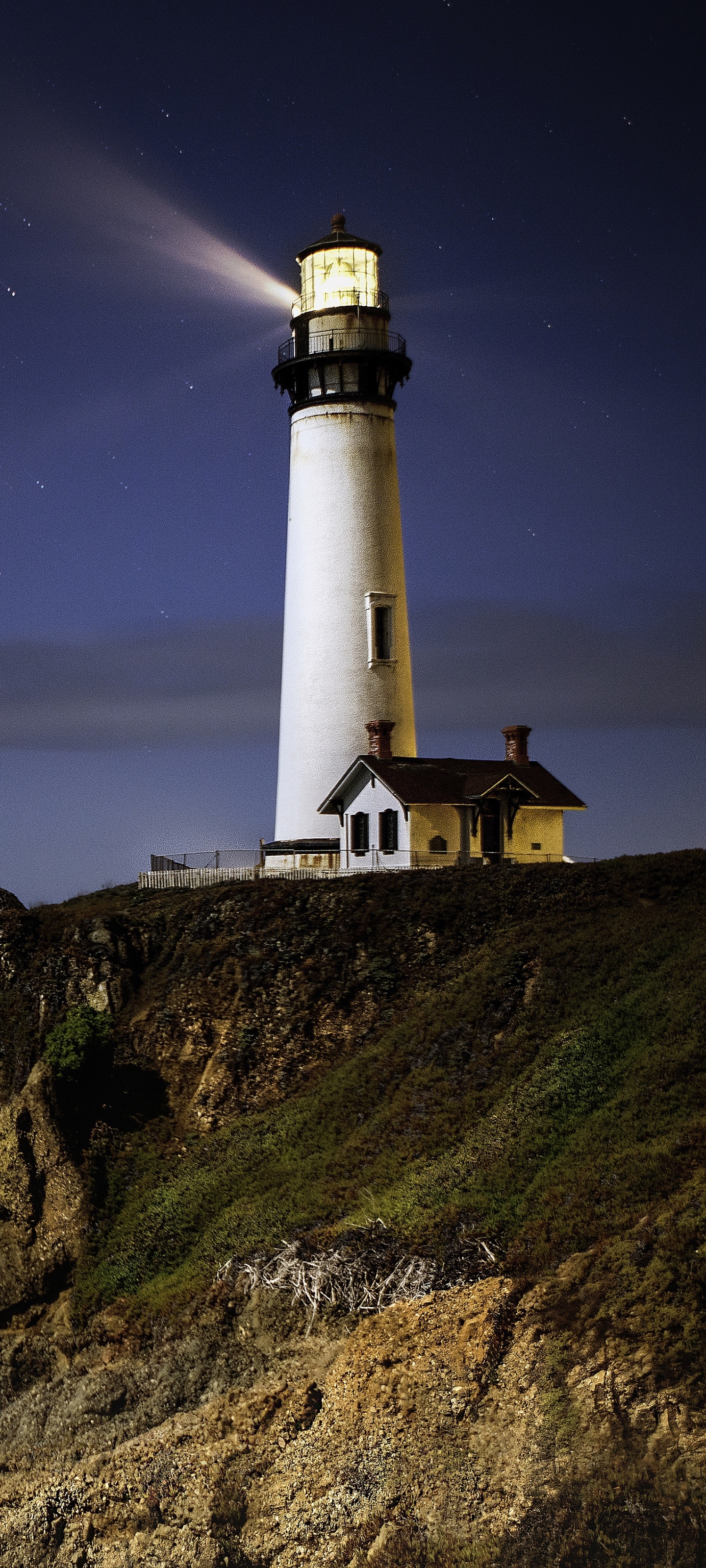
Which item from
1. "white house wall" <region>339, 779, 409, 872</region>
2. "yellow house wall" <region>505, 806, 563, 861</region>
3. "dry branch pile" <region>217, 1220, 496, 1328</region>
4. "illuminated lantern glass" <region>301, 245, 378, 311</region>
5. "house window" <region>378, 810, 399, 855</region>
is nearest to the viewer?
"dry branch pile" <region>217, 1220, 496, 1328</region>

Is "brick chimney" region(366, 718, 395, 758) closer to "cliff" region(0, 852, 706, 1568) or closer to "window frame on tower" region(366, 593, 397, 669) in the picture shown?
"window frame on tower" region(366, 593, 397, 669)

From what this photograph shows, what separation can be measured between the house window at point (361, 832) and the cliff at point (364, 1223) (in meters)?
3.83

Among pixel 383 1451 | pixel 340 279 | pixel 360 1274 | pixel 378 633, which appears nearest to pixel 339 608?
pixel 378 633

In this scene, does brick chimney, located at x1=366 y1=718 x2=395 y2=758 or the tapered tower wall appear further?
the tapered tower wall

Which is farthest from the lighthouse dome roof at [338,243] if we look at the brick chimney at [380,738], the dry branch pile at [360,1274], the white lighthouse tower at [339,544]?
the dry branch pile at [360,1274]

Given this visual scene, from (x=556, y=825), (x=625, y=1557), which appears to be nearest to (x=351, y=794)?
(x=556, y=825)

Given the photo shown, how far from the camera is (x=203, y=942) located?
112ft

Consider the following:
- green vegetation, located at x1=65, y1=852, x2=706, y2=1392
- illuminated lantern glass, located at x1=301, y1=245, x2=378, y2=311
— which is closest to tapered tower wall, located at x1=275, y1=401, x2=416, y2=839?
illuminated lantern glass, located at x1=301, y1=245, x2=378, y2=311

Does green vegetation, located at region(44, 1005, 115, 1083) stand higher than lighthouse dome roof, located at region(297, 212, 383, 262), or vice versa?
lighthouse dome roof, located at region(297, 212, 383, 262)

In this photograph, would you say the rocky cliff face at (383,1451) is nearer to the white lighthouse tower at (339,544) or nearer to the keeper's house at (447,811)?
the keeper's house at (447,811)

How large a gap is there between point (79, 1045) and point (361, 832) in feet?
40.3

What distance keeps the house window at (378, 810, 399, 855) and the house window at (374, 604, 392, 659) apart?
20.2 feet

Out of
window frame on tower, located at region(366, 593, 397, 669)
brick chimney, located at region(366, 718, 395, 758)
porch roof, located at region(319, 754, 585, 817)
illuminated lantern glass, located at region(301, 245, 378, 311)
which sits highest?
illuminated lantern glass, located at region(301, 245, 378, 311)

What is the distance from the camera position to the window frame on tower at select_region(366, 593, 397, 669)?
41875 millimetres
